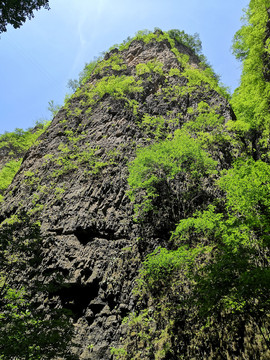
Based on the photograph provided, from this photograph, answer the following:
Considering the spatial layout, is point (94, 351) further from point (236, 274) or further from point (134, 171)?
point (134, 171)

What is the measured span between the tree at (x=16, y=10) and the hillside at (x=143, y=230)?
21.9 feet

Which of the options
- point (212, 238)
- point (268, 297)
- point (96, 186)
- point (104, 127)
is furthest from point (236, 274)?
point (104, 127)

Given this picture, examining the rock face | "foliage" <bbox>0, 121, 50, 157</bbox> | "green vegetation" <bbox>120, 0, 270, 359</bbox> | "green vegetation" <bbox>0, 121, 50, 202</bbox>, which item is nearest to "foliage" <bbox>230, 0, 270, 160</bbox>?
"green vegetation" <bbox>120, 0, 270, 359</bbox>

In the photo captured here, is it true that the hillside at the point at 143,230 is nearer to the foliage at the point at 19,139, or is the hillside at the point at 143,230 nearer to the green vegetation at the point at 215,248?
the green vegetation at the point at 215,248

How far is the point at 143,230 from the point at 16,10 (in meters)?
10.8

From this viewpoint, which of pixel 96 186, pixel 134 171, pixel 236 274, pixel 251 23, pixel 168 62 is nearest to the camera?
pixel 236 274

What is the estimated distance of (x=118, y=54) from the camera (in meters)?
30.6

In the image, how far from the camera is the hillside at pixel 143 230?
7.22 metres

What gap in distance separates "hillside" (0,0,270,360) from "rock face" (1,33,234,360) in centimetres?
8

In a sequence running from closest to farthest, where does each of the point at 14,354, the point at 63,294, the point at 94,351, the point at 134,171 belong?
the point at 14,354 → the point at 94,351 → the point at 63,294 → the point at 134,171

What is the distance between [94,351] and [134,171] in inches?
343

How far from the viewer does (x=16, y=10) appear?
818 cm

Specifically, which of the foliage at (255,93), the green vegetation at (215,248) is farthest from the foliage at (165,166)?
the foliage at (255,93)

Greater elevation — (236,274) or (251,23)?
(251,23)
